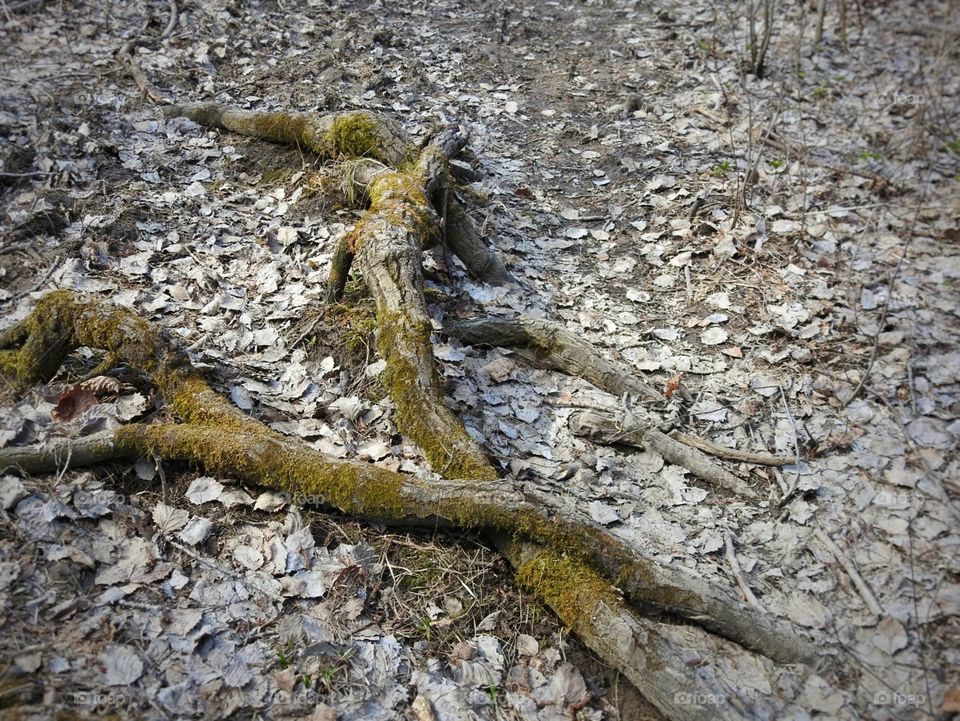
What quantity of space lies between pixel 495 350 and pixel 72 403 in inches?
105

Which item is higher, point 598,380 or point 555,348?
point 555,348

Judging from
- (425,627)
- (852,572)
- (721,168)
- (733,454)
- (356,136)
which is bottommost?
(425,627)

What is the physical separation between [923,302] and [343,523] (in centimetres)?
495

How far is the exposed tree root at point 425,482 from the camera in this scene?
10.6 feet

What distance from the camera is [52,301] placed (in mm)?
4082

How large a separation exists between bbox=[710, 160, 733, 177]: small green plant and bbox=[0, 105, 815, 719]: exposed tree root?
375cm

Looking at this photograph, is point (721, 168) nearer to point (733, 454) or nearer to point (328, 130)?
point (733, 454)

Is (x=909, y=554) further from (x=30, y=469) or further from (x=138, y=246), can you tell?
(x=138, y=246)

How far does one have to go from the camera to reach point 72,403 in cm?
390

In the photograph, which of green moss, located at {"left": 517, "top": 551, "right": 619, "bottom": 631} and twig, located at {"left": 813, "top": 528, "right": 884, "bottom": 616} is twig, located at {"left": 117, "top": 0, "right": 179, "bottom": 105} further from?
twig, located at {"left": 813, "top": 528, "right": 884, "bottom": 616}

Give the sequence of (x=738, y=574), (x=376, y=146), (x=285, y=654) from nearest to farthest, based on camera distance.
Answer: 1. (x=285, y=654)
2. (x=738, y=574)
3. (x=376, y=146)

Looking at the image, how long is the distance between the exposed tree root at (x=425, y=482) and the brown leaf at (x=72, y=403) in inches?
11.0

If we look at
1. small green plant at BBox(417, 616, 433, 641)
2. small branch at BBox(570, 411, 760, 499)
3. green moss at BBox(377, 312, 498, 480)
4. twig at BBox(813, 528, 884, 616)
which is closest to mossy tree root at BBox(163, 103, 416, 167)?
green moss at BBox(377, 312, 498, 480)

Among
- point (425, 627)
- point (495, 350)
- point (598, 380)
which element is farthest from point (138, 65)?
point (425, 627)
